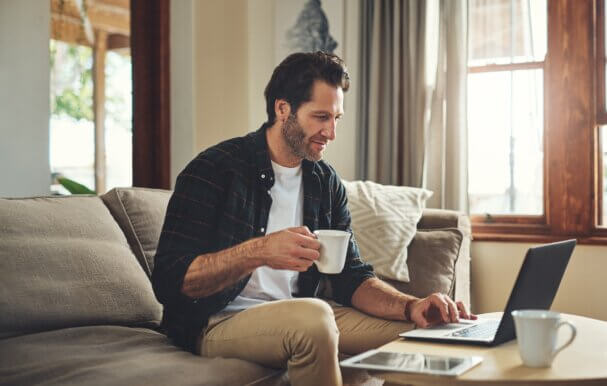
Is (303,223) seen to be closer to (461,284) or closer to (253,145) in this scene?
(253,145)

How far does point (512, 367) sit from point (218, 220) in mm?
859

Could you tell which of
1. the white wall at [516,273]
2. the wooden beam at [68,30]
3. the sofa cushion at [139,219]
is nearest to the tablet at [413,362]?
the sofa cushion at [139,219]

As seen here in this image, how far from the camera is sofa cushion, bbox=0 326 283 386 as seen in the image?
5.25 feet

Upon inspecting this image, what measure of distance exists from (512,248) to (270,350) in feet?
6.95

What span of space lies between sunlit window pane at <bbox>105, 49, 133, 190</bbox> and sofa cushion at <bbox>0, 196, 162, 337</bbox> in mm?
2616

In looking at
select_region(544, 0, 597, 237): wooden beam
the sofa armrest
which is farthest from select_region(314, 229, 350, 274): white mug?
select_region(544, 0, 597, 237): wooden beam

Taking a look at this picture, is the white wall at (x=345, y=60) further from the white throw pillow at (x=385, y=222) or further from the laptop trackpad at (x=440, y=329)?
the laptop trackpad at (x=440, y=329)

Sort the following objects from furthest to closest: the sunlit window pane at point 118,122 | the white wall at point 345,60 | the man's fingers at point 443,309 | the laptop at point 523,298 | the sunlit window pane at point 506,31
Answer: the sunlit window pane at point 118,122 < the white wall at point 345,60 < the sunlit window pane at point 506,31 < the man's fingers at point 443,309 < the laptop at point 523,298

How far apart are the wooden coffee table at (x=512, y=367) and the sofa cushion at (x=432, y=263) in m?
1.12

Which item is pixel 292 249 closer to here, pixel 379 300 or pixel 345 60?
pixel 379 300

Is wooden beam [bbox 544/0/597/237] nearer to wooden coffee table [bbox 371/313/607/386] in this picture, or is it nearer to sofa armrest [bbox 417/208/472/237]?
sofa armrest [bbox 417/208/472/237]

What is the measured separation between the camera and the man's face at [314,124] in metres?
→ 2.10

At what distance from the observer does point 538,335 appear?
1.35m

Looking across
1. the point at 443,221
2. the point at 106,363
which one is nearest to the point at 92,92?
the point at 443,221
